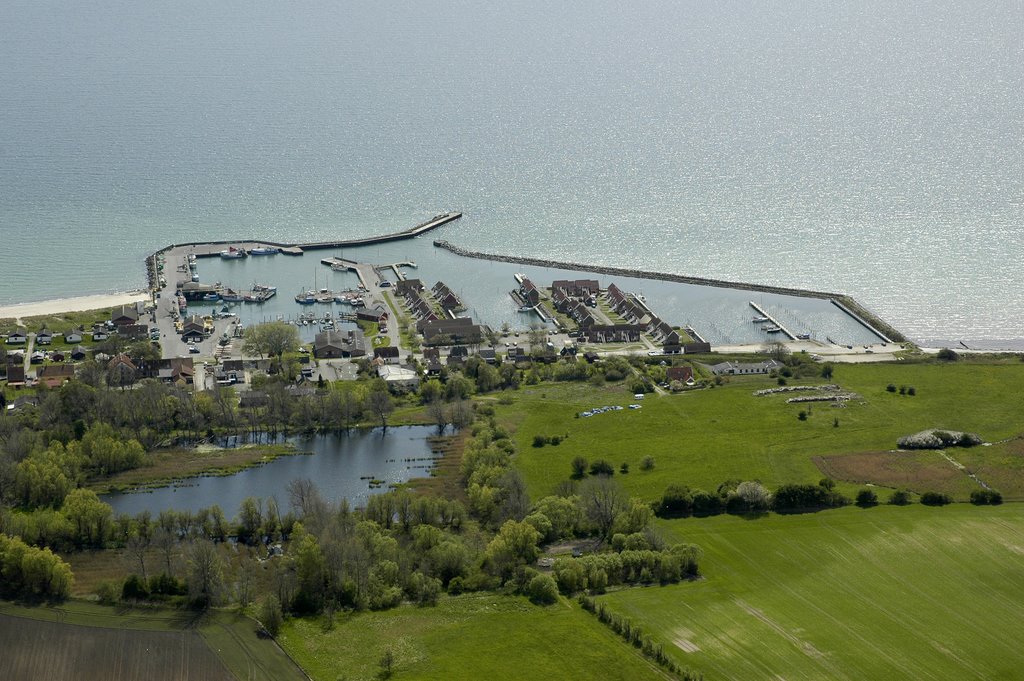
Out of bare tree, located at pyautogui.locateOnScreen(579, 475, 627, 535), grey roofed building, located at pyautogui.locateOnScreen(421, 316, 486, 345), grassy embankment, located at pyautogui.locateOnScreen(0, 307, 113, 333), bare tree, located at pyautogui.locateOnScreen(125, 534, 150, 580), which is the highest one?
grassy embankment, located at pyautogui.locateOnScreen(0, 307, 113, 333)

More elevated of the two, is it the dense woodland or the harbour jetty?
the harbour jetty

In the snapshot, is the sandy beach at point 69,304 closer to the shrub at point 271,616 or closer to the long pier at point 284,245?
the long pier at point 284,245

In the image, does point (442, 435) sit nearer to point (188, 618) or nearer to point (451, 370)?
point (451, 370)

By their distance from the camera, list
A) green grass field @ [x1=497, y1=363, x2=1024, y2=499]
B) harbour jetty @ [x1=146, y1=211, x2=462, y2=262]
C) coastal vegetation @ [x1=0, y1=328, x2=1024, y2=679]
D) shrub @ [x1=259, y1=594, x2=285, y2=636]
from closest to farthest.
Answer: shrub @ [x1=259, y1=594, x2=285, y2=636] < coastal vegetation @ [x1=0, y1=328, x2=1024, y2=679] < green grass field @ [x1=497, y1=363, x2=1024, y2=499] < harbour jetty @ [x1=146, y1=211, x2=462, y2=262]

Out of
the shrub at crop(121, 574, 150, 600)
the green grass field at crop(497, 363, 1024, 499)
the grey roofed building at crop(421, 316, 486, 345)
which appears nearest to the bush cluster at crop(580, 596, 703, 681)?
the green grass field at crop(497, 363, 1024, 499)

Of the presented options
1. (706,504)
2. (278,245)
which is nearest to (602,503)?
(706,504)

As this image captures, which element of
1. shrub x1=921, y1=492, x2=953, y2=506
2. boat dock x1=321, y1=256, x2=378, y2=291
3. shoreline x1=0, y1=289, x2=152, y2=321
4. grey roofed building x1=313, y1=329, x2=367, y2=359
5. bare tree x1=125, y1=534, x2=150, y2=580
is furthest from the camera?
boat dock x1=321, y1=256, x2=378, y2=291

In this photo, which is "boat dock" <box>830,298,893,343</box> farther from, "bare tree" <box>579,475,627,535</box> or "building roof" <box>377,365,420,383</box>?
"bare tree" <box>579,475,627,535</box>
